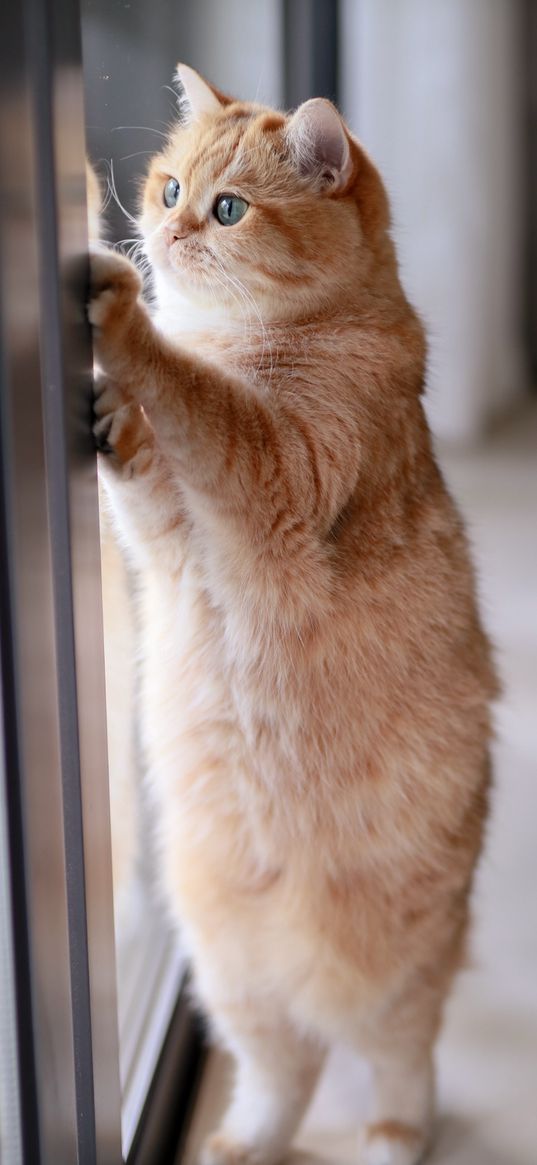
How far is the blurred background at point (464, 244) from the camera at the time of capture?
1.29 metres

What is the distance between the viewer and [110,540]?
125 cm

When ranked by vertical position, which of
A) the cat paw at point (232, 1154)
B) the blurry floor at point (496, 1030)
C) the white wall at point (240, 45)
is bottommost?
the blurry floor at point (496, 1030)

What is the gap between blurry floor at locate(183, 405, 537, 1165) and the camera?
146 centimetres

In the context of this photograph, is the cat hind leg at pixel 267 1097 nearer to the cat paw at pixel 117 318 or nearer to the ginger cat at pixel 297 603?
the ginger cat at pixel 297 603

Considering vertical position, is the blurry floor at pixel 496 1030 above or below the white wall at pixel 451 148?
below

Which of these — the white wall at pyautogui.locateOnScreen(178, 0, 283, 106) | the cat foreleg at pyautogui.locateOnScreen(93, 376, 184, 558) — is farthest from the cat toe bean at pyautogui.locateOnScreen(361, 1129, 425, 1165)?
the white wall at pyautogui.locateOnScreen(178, 0, 283, 106)

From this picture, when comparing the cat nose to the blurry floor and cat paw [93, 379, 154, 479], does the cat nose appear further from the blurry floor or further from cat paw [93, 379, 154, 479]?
the blurry floor

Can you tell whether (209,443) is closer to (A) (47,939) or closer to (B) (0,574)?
(B) (0,574)

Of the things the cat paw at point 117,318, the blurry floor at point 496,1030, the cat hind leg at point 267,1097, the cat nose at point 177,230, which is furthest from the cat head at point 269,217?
the cat hind leg at point 267,1097

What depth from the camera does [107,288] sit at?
2.93 ft

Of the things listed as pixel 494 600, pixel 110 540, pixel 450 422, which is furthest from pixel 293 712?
pixel 450 422

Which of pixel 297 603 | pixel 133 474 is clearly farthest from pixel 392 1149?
pixel 133 474

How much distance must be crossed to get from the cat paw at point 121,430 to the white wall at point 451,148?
2966 mm

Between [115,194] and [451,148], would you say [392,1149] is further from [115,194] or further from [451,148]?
[451,148]
